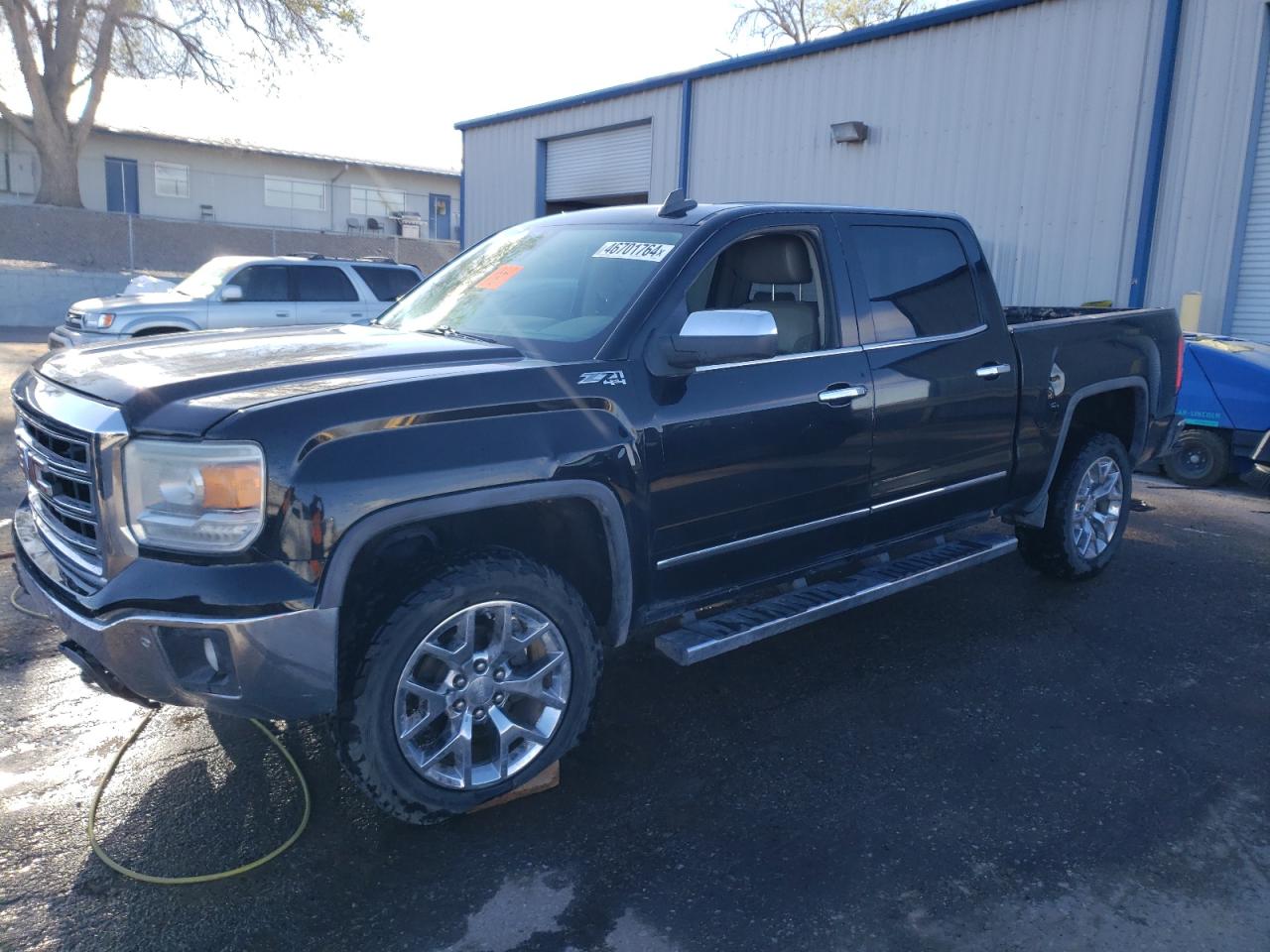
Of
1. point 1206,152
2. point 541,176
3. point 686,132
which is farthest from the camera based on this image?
point 541,176

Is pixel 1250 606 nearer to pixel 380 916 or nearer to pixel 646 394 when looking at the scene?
pixel 646 394

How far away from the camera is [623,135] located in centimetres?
1822

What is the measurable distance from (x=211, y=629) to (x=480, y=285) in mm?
2142

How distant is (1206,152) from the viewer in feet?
35.4

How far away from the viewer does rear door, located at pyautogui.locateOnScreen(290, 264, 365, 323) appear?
12.6m

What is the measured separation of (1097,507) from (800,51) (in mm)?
10943

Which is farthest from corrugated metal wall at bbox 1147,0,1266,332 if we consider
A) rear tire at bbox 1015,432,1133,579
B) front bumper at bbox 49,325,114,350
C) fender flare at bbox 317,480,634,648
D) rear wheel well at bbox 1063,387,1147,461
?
front bumper at bbox 49,325,114,350

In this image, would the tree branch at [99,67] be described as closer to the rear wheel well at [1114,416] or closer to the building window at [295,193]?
the building window at [295,193]

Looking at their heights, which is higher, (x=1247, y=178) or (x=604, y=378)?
(x=1247, y=178)

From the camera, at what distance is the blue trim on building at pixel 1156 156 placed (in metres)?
10.9

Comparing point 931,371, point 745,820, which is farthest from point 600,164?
point 745,820

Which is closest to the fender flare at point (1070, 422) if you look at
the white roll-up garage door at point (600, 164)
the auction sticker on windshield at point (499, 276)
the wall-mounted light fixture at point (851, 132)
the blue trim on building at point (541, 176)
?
the auction sticker on windshield at point (499, 276)

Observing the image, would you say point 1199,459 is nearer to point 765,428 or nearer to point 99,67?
point 765,428

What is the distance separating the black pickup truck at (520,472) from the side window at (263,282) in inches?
331
